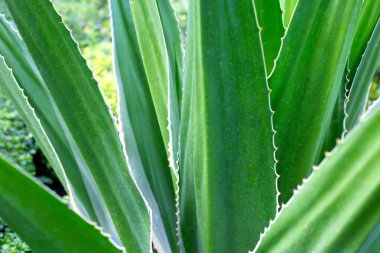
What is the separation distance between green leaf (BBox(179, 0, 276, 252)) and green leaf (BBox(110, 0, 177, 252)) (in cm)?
22

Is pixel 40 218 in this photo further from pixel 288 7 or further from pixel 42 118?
pixel 288 7

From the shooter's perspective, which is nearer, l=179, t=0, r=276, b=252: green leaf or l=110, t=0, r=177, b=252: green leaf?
l=179, t=0, r=276, b=252: green leaf

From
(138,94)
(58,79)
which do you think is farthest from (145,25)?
(58,79)

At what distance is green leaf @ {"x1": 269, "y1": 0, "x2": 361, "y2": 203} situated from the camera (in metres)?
0.87

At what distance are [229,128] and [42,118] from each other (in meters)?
0.39

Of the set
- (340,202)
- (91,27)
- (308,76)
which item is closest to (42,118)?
(308,76)

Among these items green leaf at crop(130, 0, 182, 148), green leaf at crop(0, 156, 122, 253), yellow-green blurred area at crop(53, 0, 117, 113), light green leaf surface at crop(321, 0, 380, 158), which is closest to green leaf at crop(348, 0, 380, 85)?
light green leaf surface at crop(321, 0, 380, 158)

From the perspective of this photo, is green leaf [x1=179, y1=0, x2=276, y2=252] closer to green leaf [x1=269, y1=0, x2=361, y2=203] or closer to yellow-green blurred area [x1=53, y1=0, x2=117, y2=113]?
green leaf [x1=269, y1=0, x2=361, y2=203]

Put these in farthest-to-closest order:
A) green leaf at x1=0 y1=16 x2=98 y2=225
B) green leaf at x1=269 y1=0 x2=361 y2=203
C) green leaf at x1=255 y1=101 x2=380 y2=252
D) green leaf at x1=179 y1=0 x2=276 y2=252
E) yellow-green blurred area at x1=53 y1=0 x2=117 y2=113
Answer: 1. yellow-green blurred area at x1=53 y1=0 x2=117 y2=113
2. green leaf at x1=0 y1=16 x2=98 y2=225
3. green leaf at x1=269 y1=0 x2=361 y2=203
4. green leaf at x1=179 y1=0 x2=276 y2=252
5. green leaf at x1=255 y1=101 x2=380 y2=252

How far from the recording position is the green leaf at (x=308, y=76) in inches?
34.2

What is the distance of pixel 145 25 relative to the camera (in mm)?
1256

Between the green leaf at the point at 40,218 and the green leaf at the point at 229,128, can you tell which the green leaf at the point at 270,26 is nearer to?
the green leaf at the point at 229,128

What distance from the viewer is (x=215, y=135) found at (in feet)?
2.57

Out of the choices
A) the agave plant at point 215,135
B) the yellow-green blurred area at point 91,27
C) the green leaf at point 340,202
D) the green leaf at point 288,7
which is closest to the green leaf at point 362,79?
the agave plant at point 215,135
